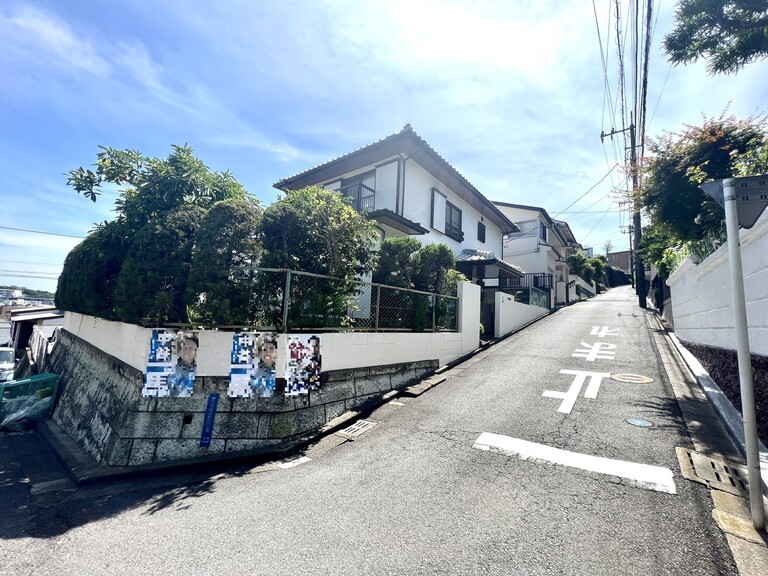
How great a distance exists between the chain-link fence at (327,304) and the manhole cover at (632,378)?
4.18 meters

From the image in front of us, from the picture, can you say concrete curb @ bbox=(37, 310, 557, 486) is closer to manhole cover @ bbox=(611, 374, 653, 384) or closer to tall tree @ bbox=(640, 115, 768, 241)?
manhole cover @ bbox=(611, 374, 653, 384)

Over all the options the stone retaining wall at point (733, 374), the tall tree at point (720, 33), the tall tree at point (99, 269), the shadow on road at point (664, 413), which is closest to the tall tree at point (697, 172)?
the tall tree at point (720, 33)

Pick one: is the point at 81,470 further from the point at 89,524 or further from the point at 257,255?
the point at 257,255

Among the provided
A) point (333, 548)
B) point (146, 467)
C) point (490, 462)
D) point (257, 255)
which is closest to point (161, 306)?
point (257, 255)

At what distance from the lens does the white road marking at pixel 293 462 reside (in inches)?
168

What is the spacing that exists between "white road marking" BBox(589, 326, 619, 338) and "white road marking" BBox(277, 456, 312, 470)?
11.2 metres

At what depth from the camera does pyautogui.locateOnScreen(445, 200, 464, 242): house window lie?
14.0 m

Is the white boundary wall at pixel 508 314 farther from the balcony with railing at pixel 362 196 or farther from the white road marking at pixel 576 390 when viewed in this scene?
the balcony with railing at pixel 362 196

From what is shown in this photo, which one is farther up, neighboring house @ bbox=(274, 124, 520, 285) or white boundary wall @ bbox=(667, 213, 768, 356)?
neighboring house @ bbox=(274, 124, 520, 285)

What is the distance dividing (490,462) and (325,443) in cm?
234

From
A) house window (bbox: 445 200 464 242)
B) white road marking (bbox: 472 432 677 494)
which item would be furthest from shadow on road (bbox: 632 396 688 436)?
house window (bbox: 445 200 464 242)

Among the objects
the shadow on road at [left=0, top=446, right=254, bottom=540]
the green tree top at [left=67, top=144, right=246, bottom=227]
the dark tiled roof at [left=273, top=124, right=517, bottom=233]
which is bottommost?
the shadow on road at [left=0, top=446, right=254, bottom=540]

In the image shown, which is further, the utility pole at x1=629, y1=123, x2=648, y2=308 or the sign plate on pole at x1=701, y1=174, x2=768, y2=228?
the utility pole at x1=629, y1=123, x2=648, y2=308

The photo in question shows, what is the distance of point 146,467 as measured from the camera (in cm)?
444
